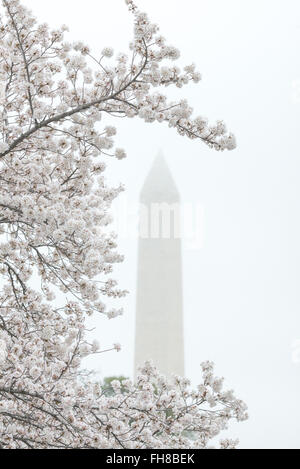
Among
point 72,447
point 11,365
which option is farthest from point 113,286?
point 72,447

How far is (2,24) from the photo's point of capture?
539 centimetres

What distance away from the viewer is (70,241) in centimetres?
477

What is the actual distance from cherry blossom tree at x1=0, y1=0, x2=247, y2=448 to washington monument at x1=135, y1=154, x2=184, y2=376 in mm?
25319

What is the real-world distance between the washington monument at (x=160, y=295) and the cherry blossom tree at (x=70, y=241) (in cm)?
2532

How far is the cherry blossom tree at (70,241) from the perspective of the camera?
183 inches

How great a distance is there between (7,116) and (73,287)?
4.92 ft

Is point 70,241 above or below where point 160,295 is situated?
below

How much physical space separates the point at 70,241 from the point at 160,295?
2794cm

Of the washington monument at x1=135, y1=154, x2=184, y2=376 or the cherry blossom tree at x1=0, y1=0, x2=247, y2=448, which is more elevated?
the washington monument at x1=135, y1=154, x2=184, y2=376

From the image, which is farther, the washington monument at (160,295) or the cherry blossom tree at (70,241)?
the washington monument at (160,295)

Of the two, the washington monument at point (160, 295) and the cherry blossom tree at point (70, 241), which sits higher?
the washington monument at point (160, 295)

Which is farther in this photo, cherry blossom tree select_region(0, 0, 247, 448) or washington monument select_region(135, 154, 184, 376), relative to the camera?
washington monument select_region(135, 154, 184, 376)

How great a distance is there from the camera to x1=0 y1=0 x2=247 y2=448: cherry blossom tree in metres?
4.64

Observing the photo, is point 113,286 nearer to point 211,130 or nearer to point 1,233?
point 1,233
